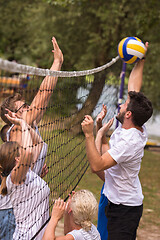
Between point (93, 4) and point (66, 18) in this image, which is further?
point (66, 18)

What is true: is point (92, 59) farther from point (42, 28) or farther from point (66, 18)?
point (42, 28)

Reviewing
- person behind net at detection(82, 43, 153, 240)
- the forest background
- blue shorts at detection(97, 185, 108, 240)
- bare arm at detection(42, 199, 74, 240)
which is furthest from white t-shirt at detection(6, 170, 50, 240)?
the forest background

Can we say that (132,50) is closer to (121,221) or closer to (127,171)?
(127,171)

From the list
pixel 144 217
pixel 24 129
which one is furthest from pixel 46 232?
pixel 144 217

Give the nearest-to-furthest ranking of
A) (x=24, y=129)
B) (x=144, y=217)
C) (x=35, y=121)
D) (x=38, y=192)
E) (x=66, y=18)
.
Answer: (x=24, y=129) → (x=38, y=192) → (x=35, y=121) → (x=144, y=217) → (x=66, y=18)

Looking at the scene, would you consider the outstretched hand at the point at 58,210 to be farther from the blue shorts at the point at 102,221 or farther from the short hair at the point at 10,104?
the short hair at the point at 10,104

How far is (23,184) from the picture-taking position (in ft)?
8.96

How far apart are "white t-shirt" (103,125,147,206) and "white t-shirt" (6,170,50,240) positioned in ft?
1.87

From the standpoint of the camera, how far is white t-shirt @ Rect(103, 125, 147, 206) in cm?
285

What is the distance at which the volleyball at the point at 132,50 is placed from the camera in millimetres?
4477

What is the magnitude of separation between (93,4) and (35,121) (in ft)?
28.6

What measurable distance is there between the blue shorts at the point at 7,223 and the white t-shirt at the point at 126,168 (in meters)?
0.82

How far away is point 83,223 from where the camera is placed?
110 inches

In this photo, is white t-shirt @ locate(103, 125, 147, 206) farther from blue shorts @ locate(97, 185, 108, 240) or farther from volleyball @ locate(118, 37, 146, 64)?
volleyball @ locate(118, 37, 146, 64)
